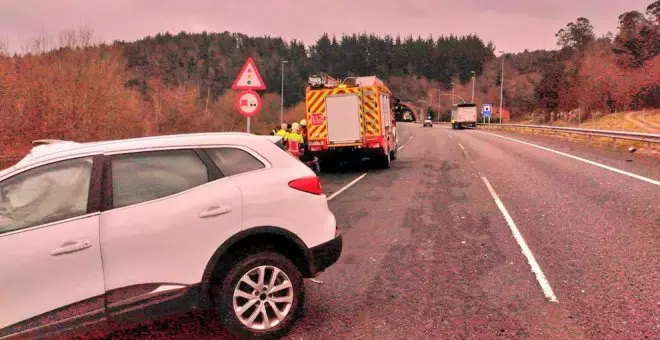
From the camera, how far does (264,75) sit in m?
136

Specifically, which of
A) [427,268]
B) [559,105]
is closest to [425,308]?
[427,268]

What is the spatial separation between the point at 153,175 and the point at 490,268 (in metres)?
3.96

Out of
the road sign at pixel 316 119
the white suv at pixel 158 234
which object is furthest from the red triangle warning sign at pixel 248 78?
the white suv at pixel 158 234

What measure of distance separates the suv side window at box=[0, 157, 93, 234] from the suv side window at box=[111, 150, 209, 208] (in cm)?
22

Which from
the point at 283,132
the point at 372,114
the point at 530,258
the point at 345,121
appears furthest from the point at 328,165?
the point at 530,258

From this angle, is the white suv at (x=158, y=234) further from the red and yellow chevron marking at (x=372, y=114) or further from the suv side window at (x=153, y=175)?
the red and yellow chevron marking at (x=372, y=114)

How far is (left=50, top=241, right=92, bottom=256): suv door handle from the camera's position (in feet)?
11.1

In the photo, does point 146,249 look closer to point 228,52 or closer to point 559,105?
point 559,105

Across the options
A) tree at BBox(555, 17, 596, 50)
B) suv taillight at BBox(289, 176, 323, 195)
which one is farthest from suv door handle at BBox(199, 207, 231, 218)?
tree at BBox(555, 17, 596, 50)

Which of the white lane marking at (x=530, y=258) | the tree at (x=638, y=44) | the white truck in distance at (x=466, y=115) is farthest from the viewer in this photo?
the tree at (x=638, y=44)

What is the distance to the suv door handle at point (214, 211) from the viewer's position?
12.5 ft

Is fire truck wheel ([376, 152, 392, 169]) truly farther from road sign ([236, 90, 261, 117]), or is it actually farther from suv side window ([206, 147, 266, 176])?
suv side window ([206, 147, 266, 176])

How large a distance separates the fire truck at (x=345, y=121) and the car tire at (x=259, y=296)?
38.5 ft

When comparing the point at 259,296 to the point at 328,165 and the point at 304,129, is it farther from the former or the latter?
the point at 328,165
